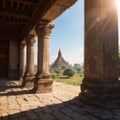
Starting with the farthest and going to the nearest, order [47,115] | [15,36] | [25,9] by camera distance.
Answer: [15,36] < [25,9] < [47,115]

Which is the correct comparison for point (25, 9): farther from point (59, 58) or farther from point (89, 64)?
point (59, 58)

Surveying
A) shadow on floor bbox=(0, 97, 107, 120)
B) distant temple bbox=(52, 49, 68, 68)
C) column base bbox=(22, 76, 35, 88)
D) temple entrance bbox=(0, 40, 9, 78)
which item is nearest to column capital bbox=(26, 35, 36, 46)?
column base bbox=(22, 76, 35, 88)

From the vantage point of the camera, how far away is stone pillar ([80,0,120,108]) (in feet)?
14.6

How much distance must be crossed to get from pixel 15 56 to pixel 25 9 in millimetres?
6946

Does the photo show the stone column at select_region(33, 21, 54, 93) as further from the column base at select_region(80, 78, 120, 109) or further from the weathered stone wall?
the weathered stone wall

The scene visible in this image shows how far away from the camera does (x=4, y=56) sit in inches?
613

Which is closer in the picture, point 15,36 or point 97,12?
point 97,12

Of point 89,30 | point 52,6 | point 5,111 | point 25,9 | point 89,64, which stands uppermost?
point 25,9

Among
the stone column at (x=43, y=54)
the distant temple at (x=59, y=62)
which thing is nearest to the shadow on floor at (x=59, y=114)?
the stone column at (x=43, y=54)

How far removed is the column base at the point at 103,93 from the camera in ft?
14.1

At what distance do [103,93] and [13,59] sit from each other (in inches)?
480

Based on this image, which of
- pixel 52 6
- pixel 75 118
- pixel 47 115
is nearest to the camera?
pixel 75 118

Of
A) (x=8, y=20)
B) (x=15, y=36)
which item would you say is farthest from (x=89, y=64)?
(x=15, y=36)

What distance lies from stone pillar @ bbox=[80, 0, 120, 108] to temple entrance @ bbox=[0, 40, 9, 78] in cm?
1182
